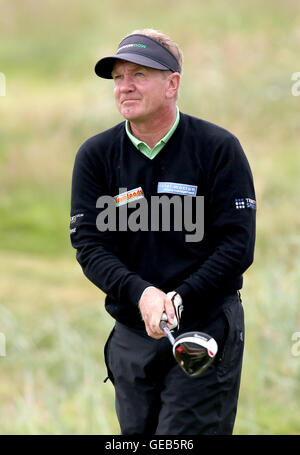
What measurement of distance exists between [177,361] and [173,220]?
21.5 inches

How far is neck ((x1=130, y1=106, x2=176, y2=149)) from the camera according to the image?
3943 millimetres

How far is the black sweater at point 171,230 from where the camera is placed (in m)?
3.83

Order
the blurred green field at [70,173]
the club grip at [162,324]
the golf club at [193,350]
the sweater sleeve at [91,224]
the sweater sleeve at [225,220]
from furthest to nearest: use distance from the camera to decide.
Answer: the blurred green field at [70,173], the sweater sleeve at [91,224], the sweater sleeve at [225,220], the club grip at [162,324], the golf club at [193,350]

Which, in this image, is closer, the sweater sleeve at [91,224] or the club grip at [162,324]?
the club grip at [162,324]

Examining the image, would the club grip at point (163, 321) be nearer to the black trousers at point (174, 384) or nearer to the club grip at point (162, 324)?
the club grip at point (162, 324)

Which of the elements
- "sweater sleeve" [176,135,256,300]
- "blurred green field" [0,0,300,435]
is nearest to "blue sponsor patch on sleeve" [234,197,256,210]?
"sweater sleeve" [176,135,256,300]

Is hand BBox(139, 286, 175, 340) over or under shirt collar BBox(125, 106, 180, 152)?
under

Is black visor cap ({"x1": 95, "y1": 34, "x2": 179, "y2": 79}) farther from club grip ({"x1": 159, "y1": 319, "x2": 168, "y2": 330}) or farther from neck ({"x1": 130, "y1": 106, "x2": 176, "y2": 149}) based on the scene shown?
club grip ({"x1": 159, "y1": 319, "x2": 168, "y2": 330})

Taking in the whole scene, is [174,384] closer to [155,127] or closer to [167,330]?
[167,330]

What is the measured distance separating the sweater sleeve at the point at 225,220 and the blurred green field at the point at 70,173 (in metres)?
2.29

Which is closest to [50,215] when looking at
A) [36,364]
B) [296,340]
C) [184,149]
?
[36,364]

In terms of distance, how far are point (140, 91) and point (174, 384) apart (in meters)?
1.16

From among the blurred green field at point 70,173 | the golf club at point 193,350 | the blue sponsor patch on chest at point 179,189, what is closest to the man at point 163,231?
the blue sponsor patch on chest at point 179,189

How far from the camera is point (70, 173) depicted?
1472 cm
